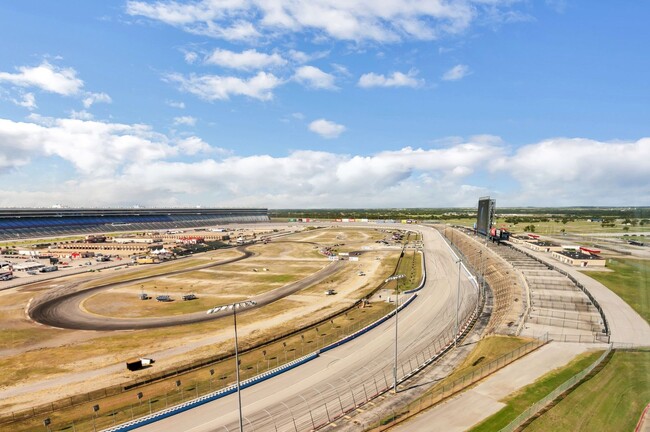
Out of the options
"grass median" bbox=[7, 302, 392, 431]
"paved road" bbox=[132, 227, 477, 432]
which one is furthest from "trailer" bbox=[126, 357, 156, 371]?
"paved road" bbox=[132, 227, 477, 432]

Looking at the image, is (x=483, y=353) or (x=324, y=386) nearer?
(x=324, y=386)

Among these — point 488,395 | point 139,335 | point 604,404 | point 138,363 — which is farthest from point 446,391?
point 139,335

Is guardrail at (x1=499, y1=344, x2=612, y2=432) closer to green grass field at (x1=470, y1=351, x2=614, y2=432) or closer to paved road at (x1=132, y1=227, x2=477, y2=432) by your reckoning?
Answer: green grass field at (x1=470, y1=351, x2=614, y2=432)

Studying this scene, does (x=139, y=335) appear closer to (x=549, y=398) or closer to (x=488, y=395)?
(x=488, y=395)

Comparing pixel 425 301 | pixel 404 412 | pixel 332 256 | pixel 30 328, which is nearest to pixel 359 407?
pixel 404 412

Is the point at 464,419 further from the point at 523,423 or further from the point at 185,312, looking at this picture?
the point at 185,312

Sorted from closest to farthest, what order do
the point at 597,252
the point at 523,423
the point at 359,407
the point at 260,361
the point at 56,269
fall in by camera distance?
the point at 523,423 < the point at 359,407 < the point at 260,361 < the point at 597,252 < the point at 56,269
